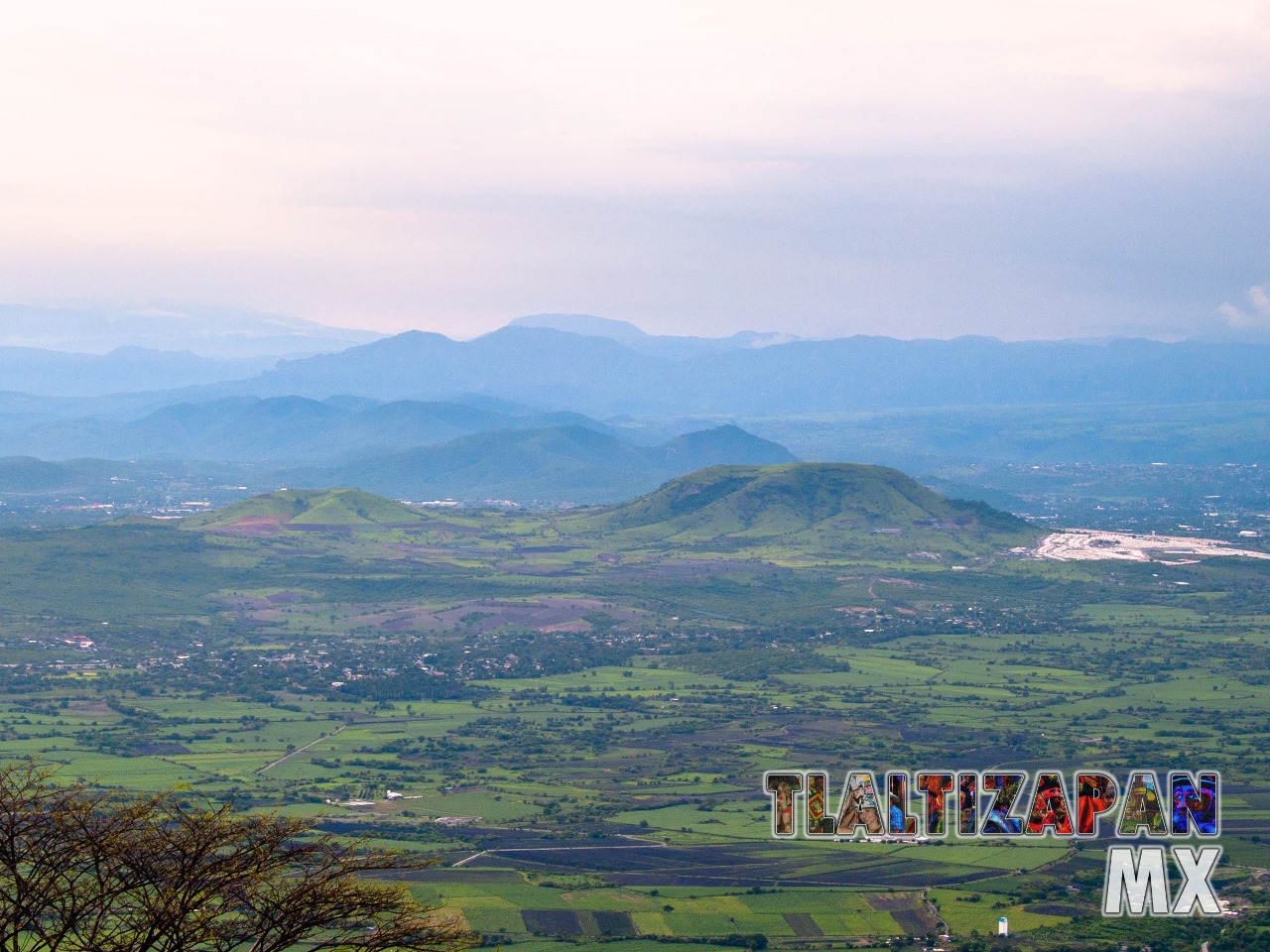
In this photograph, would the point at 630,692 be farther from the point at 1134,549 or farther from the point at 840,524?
the point at 1134,549

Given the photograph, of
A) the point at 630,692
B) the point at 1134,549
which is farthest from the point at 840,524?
the point at 630,692

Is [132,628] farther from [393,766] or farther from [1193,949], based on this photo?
[1193,949]

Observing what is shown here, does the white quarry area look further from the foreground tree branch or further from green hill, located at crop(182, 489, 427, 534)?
the foreground tree branch

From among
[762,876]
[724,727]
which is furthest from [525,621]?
[762,876]

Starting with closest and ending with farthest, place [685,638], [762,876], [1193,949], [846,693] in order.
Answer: [1193,949] → [762,876] → [846,693] → [685,638]

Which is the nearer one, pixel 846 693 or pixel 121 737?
pixel 121 737

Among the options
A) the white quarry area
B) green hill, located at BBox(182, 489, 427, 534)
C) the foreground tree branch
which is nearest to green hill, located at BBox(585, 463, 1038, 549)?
the white quarry area

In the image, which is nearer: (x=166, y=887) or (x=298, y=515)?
(x=166, y=887)
